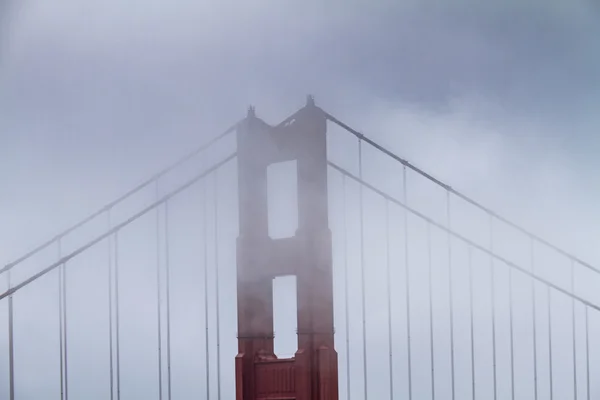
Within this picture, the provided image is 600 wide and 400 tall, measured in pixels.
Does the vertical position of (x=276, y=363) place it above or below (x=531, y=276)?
below

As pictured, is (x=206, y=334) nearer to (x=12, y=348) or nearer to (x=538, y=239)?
(x=12, y=348)

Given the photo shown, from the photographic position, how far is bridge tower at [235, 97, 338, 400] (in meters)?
7.28

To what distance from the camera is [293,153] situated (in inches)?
306

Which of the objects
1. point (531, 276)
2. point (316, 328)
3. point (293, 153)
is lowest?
point (316, 328)

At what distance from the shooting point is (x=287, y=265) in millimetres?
7613

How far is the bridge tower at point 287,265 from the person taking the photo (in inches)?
287

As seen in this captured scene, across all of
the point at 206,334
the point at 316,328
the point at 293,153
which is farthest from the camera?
the point at 206,334

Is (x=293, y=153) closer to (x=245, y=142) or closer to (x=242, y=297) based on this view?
(x=245, y=142)

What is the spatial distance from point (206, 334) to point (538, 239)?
3557 mm

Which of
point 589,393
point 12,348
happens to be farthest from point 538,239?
point 12,348

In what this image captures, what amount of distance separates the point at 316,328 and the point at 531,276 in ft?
11.9

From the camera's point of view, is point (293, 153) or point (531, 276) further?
point (531, 276)

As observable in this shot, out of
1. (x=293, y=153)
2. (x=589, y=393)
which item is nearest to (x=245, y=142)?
(x=293, y=153)

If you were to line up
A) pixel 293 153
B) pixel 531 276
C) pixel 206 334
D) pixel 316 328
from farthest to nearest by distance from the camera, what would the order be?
pixel 531 276 → pixel 206 334 → pixel 293 153 → pixel 316 328
